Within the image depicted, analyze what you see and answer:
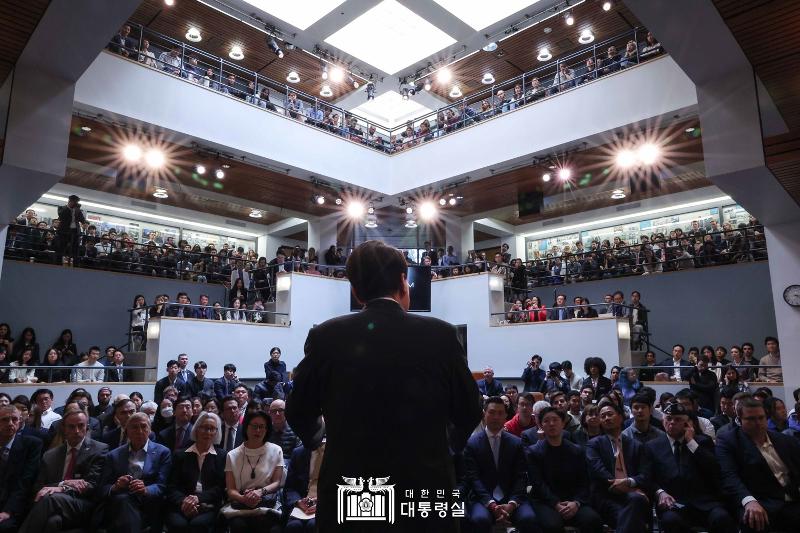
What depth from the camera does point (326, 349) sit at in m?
1.27

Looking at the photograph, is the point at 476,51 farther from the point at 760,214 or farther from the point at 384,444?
the point at 384,444

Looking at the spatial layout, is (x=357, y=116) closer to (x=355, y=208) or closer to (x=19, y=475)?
(x=355, y=208)

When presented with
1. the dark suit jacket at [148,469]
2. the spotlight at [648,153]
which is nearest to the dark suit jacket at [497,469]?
the dark suit jacket at [148,469]

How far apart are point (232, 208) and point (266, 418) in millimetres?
12593

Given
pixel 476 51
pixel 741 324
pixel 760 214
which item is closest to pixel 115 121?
pixel 476 51

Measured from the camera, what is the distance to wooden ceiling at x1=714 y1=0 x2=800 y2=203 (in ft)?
12.9

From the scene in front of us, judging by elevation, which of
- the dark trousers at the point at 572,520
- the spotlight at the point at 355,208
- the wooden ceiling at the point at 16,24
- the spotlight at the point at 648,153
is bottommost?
the dark trousers at the point at 572,520

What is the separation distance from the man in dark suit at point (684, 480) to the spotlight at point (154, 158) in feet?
34.8

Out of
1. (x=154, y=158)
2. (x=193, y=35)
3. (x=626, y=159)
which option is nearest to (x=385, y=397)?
(x=626, y=159)

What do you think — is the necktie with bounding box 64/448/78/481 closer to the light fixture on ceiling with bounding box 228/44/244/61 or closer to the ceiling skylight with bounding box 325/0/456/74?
the ceiling skylight with bounding box 325/0/456/74

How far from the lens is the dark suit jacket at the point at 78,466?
376 centimetres

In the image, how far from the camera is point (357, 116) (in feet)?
44.1

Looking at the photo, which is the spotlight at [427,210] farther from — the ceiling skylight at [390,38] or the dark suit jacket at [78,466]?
the dark suit jacket at [78,466]

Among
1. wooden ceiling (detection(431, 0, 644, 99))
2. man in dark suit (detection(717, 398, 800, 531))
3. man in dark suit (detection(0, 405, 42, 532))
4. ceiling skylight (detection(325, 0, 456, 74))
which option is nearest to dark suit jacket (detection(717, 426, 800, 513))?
man in dark suit (detection(717, 398, 800, 531))
